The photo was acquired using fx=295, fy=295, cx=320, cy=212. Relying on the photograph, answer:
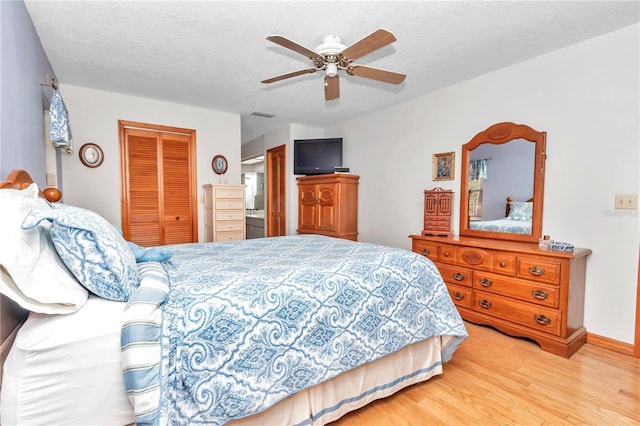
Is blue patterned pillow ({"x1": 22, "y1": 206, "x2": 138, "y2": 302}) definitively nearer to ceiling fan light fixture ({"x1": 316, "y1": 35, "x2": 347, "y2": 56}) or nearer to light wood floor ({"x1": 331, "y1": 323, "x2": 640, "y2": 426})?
light wood floor ({"x1": 331, "y1": 323, "x2": 640, "y2": 426})

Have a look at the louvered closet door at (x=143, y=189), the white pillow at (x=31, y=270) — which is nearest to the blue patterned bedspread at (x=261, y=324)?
the white pillow at (x=31, y=270)

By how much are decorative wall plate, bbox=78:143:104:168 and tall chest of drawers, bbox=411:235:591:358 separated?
4010 millimetres

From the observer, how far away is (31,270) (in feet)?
3.00

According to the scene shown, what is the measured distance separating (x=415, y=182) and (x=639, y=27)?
2184 millimetres

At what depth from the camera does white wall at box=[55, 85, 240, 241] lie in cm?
337

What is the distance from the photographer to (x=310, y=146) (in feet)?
15.7

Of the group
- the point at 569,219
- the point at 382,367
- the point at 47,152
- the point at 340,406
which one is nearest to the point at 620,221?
the point at 569,219

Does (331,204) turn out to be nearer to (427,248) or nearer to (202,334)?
(427,248)

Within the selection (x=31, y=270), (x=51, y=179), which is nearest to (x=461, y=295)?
(x=31, y=270)

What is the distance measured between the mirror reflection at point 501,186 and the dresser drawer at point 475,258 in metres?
0.43

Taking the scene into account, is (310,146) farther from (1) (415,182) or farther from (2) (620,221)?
(2) (620,221)

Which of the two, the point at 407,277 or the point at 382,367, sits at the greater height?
the point at 407,277

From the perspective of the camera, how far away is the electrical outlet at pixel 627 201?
7.14 ft

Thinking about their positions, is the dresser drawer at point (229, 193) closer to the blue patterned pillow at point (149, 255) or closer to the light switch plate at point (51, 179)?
the light switch plate at point (51, 179)
